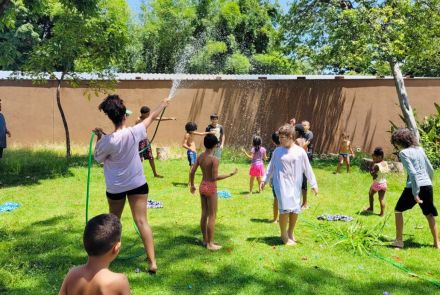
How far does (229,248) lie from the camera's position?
5.99 m

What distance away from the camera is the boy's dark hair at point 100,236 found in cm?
267

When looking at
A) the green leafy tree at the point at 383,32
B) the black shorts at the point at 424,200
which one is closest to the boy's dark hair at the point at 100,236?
the black shorts at the point at 424,200

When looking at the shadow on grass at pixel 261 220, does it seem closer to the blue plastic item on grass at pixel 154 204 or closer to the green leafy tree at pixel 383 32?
the blue plastic item on grass at pixel 154 204

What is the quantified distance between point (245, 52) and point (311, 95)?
46.7ft

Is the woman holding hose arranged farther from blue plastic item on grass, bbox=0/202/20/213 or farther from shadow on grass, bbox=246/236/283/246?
blue plastic item on grass, bbox=0/202/20/213

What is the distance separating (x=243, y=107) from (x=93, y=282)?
14.9 m

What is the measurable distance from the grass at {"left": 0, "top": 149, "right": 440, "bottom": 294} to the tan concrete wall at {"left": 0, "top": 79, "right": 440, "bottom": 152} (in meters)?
6.86

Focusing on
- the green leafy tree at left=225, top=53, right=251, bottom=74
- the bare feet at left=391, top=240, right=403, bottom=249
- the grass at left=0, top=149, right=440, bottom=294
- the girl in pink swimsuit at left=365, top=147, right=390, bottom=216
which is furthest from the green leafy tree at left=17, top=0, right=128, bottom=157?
the green leafy tree at left=225, top=53, right=251, bottom=74

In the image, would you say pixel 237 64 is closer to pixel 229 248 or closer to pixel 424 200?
pixel 424 200

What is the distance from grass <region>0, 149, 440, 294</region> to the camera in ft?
15.8

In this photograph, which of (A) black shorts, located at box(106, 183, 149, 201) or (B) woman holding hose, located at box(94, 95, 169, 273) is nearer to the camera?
(B) woman holding hose, located at box(94, 95, 169, 273)

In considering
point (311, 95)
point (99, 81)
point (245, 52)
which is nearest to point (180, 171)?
point (99, 81)

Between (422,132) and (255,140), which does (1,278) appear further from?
(422,132)

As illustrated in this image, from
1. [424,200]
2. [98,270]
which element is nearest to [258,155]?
[424,200]
